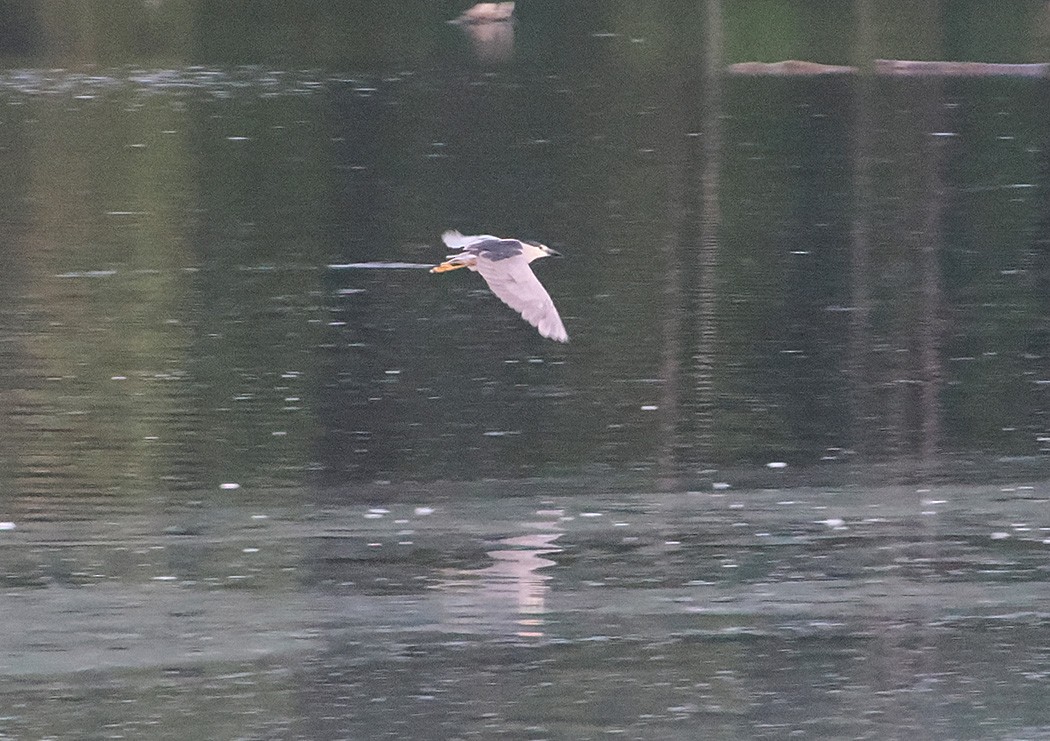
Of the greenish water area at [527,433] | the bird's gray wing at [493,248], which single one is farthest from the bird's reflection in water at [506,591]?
the bird's gray wing at [493,248]

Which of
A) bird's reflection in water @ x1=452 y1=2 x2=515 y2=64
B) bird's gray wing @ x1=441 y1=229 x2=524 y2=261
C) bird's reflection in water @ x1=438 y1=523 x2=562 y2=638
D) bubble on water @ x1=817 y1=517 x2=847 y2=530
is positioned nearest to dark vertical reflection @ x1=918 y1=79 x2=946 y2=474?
bubble on water @ x1=817 y1=517 x2=847 y2=530

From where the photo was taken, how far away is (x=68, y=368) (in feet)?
37.9

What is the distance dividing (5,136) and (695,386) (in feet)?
41.5

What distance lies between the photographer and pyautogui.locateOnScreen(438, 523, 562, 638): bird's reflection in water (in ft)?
24.5

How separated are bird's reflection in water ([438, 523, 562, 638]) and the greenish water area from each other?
0.02m

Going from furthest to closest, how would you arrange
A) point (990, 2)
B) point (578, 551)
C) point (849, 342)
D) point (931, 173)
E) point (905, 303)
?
1. point (990, 2)
2. point (931, 173)
3. point (905, 303)
4. point (849, 342)
5. point (578, 551)

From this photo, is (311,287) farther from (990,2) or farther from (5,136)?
(990,2)

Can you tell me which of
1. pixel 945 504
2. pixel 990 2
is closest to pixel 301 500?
pixel 945 504

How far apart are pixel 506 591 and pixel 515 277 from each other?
9.11 feet

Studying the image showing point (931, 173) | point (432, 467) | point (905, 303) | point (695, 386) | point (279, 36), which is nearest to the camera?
point (432, 467)

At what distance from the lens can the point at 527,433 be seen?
10297 millimetres

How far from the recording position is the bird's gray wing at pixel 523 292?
9992mm

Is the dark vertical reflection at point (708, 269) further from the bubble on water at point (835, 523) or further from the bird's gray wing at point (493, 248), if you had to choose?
the bird's gray wing at point (493, 248)

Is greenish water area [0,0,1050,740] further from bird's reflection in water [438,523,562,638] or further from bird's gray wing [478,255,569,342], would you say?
bird's gray wing [478,255,569,342]
